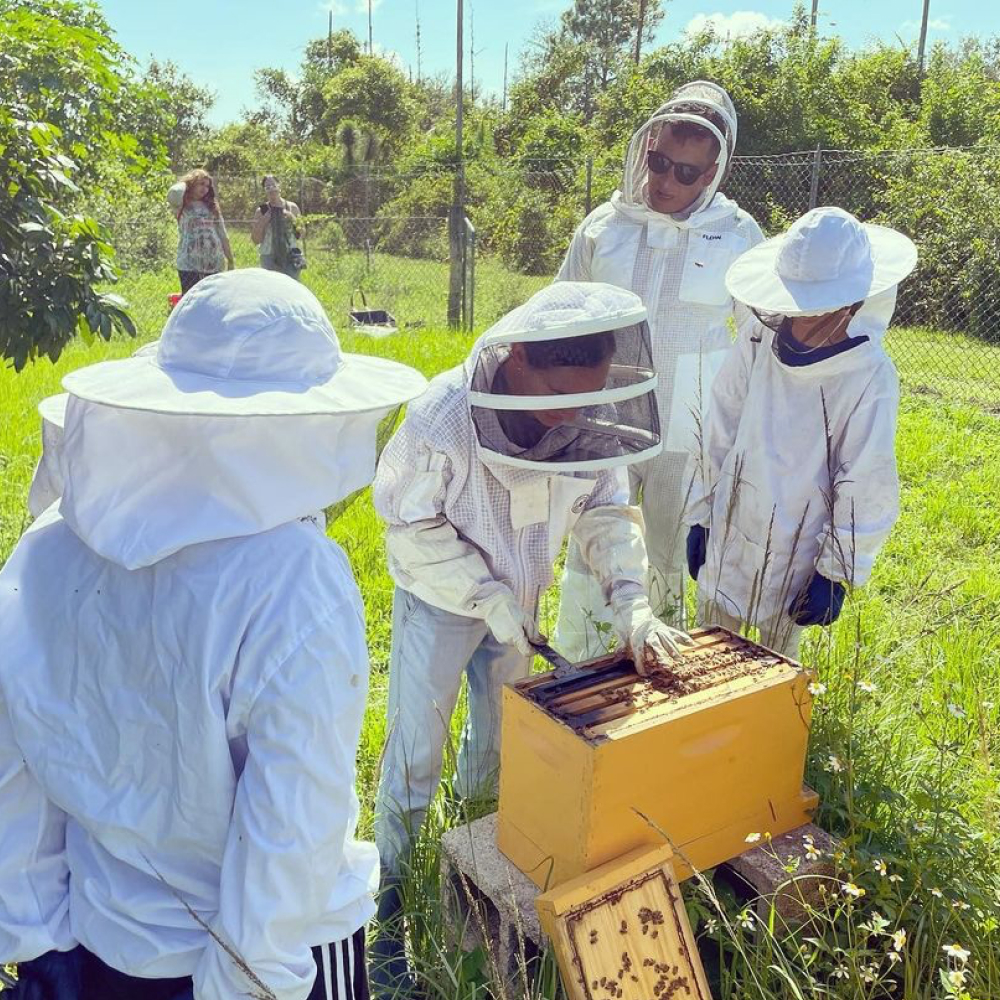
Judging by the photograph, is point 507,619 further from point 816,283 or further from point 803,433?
point 816,283

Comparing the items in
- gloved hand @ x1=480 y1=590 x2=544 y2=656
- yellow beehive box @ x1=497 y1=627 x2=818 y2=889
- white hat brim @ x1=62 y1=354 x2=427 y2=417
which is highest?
white hat brim @ x1=62 y1=354 x2=427 y2=417

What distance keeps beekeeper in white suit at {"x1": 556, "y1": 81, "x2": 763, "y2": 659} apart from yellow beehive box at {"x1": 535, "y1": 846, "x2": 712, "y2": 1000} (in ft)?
5.30

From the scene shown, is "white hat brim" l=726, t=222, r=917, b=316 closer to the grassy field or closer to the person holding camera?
the grassy field

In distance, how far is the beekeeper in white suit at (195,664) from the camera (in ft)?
4.04

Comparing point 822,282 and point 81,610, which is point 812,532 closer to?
point 822,282

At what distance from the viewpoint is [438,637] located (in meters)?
2.45

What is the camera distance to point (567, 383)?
2.06 metres

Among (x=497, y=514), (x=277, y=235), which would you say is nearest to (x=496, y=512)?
(x=497, y=514)

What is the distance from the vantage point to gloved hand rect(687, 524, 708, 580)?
3148mm

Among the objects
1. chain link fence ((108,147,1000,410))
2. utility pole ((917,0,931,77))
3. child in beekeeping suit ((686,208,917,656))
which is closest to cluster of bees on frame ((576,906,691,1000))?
child in beekeeping suit ((686,208,917,656))

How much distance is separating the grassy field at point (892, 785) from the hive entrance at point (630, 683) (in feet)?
0.66

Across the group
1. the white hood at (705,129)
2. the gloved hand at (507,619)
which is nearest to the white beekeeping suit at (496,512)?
the gloved hand at (507,619)

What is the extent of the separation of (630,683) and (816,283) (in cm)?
129

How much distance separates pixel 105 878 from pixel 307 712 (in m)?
0.43
